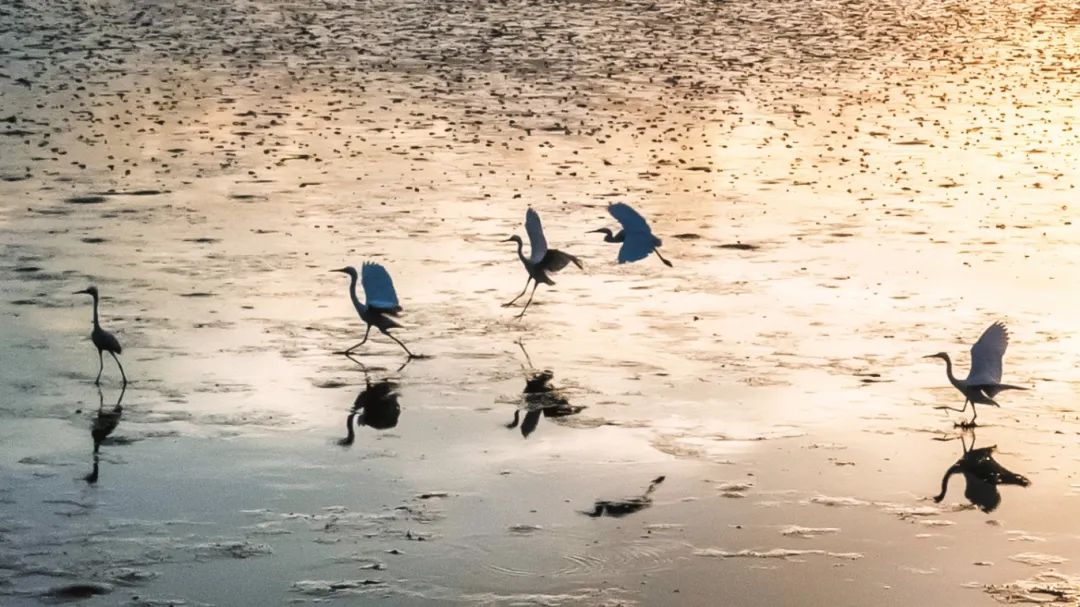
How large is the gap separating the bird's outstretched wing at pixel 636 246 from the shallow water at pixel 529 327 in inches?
33.9

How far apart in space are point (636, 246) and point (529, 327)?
155 cm

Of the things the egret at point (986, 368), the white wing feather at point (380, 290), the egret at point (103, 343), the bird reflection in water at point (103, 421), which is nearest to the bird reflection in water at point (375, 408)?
the white wing feather at point (380, 290)

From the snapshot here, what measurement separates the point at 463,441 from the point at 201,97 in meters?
18.3

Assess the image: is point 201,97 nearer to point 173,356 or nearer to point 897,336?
point 173,356

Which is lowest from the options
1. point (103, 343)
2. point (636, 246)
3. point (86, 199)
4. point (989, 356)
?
point (989, 356)

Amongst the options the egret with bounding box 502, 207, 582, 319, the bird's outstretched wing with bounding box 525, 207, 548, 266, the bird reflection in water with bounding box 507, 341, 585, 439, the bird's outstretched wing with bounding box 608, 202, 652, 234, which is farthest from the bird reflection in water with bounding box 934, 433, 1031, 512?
the bird's outstretched wing with bounding box 525, 207, 548, 266

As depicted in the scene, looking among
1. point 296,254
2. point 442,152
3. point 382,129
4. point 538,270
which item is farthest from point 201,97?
point 538,270

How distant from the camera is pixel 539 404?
16.4 meters

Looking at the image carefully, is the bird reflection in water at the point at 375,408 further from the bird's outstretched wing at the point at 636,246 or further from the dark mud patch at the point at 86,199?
the dark mud patch at the point at 86,199

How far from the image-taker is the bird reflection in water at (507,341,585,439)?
15930 mm

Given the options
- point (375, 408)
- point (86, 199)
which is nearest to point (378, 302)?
point (375, 408)

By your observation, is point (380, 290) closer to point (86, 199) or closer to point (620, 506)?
point (620, 506)

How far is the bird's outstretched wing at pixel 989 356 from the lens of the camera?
1560cm

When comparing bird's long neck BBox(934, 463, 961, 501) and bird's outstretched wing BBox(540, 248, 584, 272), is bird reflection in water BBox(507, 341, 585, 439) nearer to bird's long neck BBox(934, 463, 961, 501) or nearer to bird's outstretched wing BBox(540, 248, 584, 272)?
bird's outstretched wing BBox(540, 248, 584, 272)
